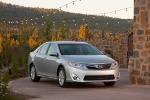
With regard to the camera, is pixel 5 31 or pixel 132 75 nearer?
pixel 132 75

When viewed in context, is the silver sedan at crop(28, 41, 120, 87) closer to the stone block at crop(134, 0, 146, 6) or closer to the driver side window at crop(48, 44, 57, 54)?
the driver side window at crop(48, 44, 57, 54)

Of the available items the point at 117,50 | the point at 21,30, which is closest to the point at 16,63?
the point at 117,50

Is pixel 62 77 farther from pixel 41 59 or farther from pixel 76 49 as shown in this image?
→ pixel 41 59

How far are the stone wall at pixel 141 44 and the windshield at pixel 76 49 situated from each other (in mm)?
1346

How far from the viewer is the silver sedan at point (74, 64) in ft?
47.1

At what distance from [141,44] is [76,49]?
214 cm

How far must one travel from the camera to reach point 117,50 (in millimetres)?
26375

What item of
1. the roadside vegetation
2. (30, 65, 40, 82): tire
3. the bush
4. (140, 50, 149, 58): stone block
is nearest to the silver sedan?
(30, 65, 40, 82): tire

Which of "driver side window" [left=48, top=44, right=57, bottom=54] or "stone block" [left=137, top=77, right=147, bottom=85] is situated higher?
"driver side window" [left=48, top=44, right=57, bottom=54]

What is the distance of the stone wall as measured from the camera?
14.9m

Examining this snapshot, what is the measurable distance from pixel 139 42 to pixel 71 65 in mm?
2320

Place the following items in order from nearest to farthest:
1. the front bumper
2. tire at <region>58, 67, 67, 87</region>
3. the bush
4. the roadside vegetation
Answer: the bush, the front bumper, tire at <region>58, 67, 67, 87</region>, the roadside vegetation

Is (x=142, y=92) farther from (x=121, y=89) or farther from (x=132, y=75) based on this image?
(x=132, y=75)

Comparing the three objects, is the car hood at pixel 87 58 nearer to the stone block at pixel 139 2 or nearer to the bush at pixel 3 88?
the stone block at pixel 139 2
